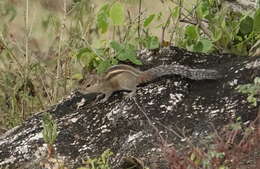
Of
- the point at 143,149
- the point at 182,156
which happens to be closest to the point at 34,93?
the point at 143,149

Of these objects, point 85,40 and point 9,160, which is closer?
point 9,160

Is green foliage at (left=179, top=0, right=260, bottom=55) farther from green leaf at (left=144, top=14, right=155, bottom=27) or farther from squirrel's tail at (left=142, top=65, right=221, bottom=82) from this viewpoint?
squirrel's tail at (left=142, top=65, right=221, bottom=82)

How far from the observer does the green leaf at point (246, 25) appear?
6742 mm

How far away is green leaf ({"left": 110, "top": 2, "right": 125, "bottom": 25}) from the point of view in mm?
6418

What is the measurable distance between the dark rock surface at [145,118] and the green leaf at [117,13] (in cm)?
49

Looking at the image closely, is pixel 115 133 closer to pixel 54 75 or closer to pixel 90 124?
pixel 90 124

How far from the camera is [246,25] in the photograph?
6.77 metres

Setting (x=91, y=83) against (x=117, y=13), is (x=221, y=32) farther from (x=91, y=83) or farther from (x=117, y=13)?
(x=91, y=83)

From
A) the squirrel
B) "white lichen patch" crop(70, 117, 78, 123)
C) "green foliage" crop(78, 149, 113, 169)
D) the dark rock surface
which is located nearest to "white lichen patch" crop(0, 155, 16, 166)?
the dark rock surface

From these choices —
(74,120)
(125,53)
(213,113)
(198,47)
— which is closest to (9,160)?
(74,120)

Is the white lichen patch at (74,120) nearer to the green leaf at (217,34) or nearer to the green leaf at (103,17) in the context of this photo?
the green leaf at (103,17)

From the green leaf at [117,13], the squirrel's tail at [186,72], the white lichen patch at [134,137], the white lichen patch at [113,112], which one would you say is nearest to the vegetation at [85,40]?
the green leaf at [117,13]

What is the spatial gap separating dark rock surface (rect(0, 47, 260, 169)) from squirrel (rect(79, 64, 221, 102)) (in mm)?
61

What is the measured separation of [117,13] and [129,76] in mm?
648
